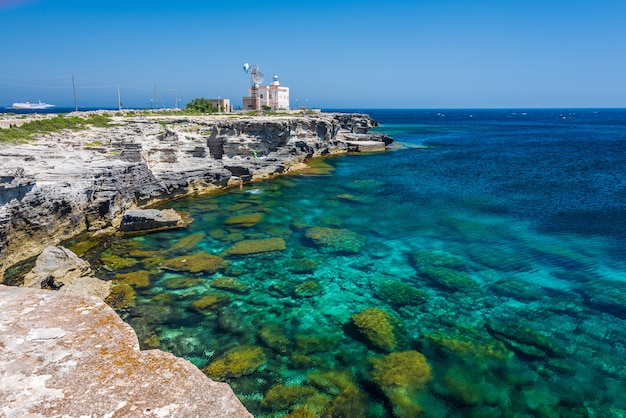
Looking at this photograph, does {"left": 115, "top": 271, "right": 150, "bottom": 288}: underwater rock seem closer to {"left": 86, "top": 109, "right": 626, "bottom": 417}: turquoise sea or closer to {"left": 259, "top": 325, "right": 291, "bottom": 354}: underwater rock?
{"left": 86, "top": 109, "right": 626, "bottom": 417}: turquoise sea

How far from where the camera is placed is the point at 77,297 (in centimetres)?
732

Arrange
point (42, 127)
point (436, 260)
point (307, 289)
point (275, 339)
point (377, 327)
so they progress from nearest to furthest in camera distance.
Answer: point (275, 339) < point (377, 327) < point (307, 289) < point (436, 260) < point (42, 127)

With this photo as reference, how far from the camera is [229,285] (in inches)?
652

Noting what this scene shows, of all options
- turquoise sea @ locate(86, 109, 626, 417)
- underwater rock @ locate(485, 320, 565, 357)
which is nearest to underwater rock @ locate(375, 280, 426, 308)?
turquoise sea @ locate(86, 109, 626, 417)

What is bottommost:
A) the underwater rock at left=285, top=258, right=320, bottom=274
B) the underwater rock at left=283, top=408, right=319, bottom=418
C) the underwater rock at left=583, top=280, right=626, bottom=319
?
the underwater rock at left=283, top=408, right=319, bottom=418

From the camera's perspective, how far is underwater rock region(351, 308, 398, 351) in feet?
42.1

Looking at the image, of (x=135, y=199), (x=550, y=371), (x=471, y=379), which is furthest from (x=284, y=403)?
(x=135, y=199)

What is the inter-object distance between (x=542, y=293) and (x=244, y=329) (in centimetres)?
1164

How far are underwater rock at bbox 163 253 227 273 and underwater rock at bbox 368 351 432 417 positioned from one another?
897 cm

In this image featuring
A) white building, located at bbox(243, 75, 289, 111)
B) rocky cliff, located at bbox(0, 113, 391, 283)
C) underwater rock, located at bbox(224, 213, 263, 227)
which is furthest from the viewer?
white building, located at bbox(243, 75, 289, 111)

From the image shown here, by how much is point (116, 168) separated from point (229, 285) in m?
13.2

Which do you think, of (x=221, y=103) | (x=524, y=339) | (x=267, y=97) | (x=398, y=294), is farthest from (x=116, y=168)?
(x=267, y=97)

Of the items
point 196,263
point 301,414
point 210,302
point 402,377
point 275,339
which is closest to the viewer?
point 301,414

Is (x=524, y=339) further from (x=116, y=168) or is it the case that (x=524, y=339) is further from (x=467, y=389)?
(x=116, y=168)
